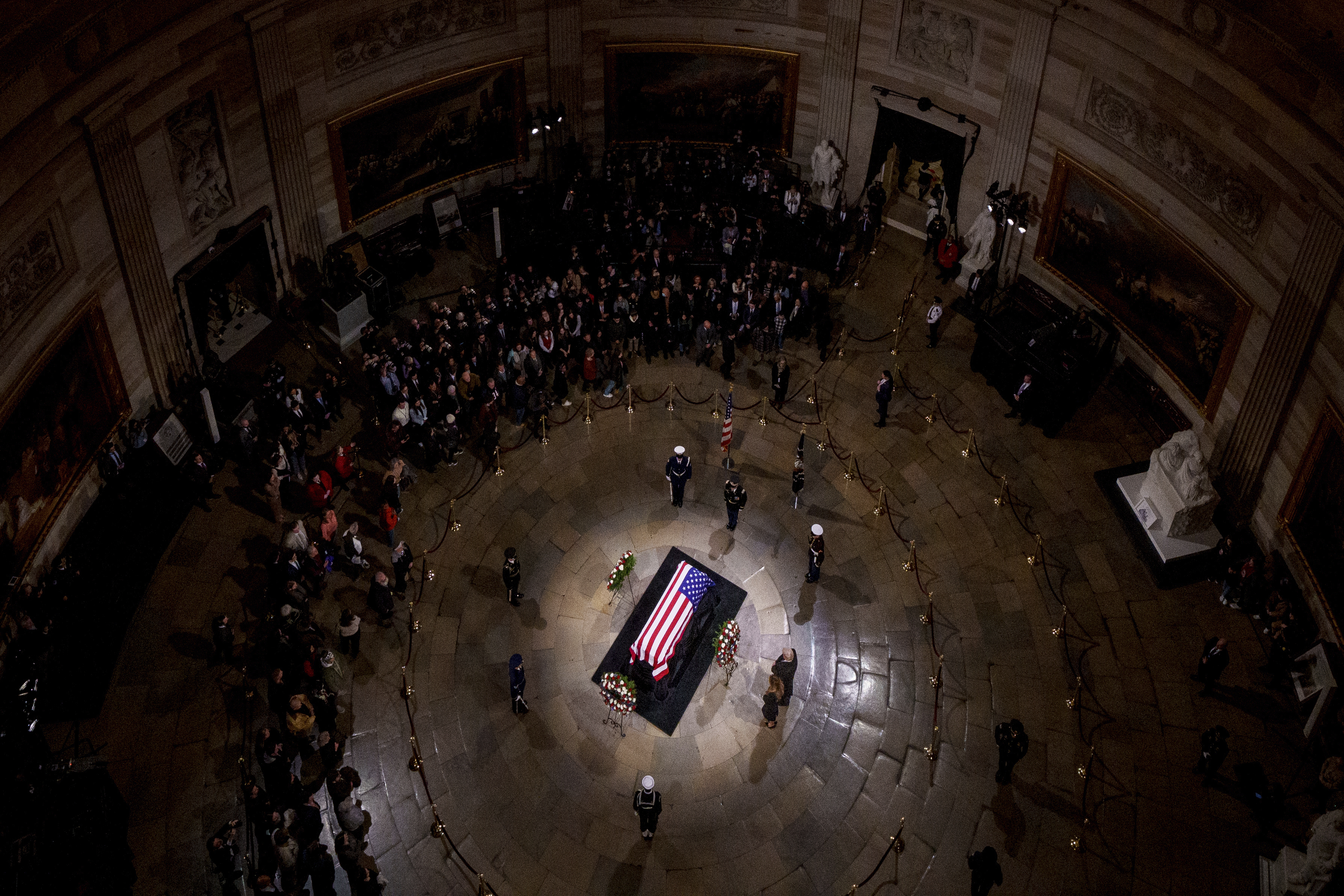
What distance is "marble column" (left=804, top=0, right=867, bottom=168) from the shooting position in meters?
28.8

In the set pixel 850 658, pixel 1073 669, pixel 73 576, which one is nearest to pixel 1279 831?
pixel 1073 669

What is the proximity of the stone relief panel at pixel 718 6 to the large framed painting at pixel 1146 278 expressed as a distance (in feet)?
28.7

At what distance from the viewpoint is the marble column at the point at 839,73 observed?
28.8 m

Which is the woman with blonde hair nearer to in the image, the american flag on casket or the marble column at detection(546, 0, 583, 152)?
the american flag on casket

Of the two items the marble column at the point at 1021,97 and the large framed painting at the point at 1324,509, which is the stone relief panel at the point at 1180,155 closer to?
the marble column at the point at 1021,97

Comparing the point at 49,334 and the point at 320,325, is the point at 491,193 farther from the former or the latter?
the point at 49,334

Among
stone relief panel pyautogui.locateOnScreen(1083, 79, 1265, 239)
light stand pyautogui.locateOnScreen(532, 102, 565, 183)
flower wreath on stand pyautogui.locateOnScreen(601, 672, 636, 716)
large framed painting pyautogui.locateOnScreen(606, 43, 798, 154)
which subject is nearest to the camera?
flower wreath on stand pyautogui.locateOnScreen(601, 672, 636, 716)

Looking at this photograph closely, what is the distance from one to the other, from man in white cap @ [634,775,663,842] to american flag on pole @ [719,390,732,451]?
8265 mm

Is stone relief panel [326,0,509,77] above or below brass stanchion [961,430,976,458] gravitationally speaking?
above

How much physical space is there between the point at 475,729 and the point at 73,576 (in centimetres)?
808

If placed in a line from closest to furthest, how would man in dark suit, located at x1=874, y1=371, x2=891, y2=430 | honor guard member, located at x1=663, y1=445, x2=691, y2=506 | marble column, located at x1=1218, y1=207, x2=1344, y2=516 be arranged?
marble column, located at x1=1218, y1=207, x2=1344, y2=516 < honor guard member, located at x1=663, y1=445, x2=691, y2=506 < man in dark suit, located at x1=874, y1=371, x2=891, y2=430

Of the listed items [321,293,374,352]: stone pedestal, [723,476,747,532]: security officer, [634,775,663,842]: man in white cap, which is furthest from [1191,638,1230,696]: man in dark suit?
[321,293,374,352]: stone pedestal

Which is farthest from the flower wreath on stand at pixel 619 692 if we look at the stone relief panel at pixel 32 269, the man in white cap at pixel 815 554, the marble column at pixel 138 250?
the stone relief panel at pixel 32 269

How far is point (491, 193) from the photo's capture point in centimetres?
3073
